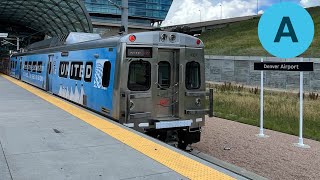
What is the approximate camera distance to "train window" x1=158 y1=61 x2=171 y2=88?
29.8 feet

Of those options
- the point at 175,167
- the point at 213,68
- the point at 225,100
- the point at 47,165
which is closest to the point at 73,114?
the point at 47,165

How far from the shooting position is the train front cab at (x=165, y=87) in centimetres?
861

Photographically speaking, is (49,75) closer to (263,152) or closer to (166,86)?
(166,86)

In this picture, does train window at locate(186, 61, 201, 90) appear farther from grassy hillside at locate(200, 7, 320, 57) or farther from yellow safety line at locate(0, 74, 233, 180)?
grassy hillside at locate(200, 7, 320, 57)

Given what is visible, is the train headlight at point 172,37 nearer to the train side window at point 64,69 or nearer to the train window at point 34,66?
the train side window at point 64,69

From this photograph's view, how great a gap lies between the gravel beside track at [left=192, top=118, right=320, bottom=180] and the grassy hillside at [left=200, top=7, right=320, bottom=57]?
26303mm

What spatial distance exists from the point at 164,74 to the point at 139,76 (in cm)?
72

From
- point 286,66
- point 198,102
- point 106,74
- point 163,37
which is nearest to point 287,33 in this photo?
point 286,66

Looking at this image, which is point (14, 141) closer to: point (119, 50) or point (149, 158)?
point (149, 158)

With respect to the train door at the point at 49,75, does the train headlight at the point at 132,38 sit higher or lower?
higher

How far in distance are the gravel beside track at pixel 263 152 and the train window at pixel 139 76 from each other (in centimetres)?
242

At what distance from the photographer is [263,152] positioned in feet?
29.7

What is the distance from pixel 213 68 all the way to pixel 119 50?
29.4m

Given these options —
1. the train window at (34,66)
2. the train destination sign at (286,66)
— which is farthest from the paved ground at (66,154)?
the train window at (34,66)
